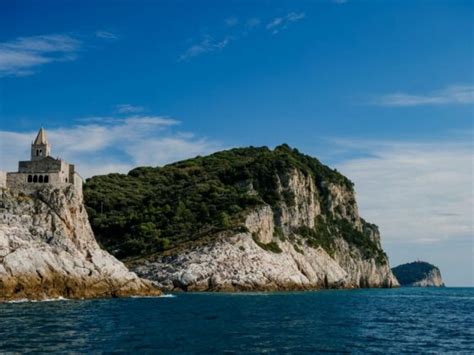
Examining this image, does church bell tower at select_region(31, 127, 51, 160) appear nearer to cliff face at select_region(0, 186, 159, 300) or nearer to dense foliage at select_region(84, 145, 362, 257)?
cliff face at select_region(0, 186, 159, 300)

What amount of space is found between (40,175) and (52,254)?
41.5 ft

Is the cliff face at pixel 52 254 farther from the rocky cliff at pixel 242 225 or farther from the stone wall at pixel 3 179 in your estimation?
the rocky cliff at pixel 242 225

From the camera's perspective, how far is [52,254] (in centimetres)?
5931

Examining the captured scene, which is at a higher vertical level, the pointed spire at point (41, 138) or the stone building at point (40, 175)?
the pointed spire at point (41, 138)

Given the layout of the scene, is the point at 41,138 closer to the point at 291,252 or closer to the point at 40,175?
the point at 40,175

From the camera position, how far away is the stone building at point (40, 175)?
66250mm

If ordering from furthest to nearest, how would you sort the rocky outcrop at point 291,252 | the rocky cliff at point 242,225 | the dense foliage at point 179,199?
the dense foliage at point 179,199 → the rocky cliff at point 242,225 → the rocky outcrop at point 291,252

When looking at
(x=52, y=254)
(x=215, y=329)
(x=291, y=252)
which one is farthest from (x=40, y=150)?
(x=291, y=252)

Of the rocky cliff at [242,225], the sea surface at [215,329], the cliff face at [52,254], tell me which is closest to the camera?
the sea surface at [215,329]

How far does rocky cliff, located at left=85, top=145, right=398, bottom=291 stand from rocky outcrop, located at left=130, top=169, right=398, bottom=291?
22 centimetres

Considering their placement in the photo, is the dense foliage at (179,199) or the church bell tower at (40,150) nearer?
the church bell tower at (40,150)

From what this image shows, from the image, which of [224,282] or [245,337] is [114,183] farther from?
[245,337]

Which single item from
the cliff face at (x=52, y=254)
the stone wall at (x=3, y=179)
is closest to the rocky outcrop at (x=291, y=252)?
the cliff face at (x=52, y=254)

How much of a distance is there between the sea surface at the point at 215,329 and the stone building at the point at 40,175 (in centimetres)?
1812
